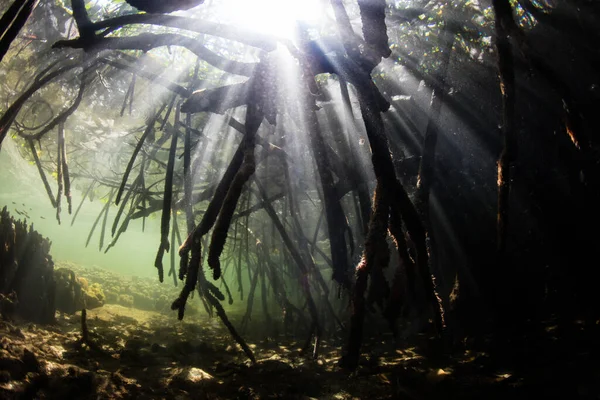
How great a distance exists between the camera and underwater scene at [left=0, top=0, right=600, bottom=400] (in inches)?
63.1

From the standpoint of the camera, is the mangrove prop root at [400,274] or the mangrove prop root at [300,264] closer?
the mangrove prop root at [400,274]

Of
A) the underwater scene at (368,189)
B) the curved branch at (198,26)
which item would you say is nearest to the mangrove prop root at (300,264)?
the underwater scene at (368,189)

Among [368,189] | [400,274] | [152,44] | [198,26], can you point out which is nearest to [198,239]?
[400,274]

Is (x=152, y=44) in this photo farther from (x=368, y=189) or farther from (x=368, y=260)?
(x=368, y=189)

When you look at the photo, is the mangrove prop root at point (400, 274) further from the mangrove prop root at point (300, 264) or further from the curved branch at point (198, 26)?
the mangrove prop root at point (300, 264)

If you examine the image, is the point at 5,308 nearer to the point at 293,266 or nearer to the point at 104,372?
the point at 104,372

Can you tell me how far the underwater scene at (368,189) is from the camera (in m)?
1.60

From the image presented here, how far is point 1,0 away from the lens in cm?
452

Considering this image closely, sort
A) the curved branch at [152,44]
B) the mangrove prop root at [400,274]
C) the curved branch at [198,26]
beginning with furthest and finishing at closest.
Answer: the curved branch at [152,44] < the curved branch at [198,26] < the mangrove prop root at [400,274]

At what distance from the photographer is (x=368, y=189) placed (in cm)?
445

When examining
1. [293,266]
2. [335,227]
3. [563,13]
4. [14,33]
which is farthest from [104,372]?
[563,13]

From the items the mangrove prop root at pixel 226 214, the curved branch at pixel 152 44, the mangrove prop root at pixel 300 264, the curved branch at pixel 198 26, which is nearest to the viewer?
the mangrove prop root at pixel 226 214

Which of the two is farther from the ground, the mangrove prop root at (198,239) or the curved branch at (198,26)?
the curved branch at (198,26)

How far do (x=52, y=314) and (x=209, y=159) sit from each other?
4737 millimetres
